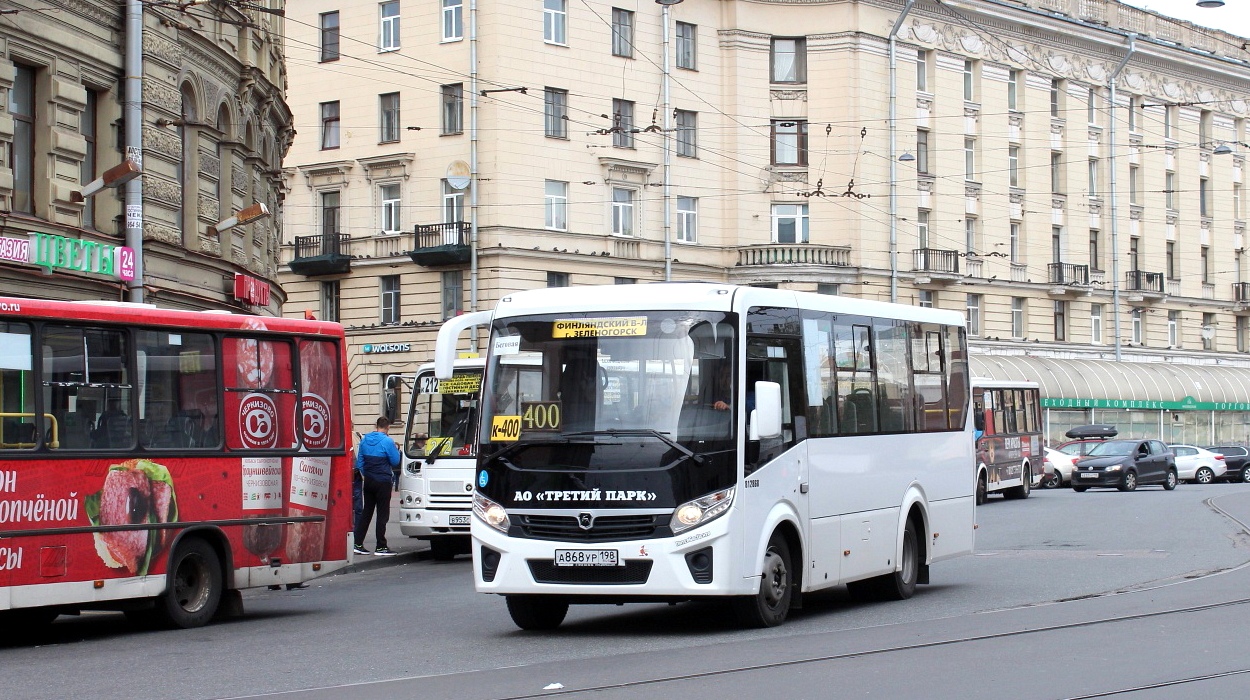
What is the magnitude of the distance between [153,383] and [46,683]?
12.4 feet

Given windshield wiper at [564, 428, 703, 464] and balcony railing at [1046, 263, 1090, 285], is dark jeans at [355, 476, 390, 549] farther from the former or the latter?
balcony railing at [1046, 263, 1090, 285]

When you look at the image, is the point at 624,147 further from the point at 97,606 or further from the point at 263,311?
the point at 97,606

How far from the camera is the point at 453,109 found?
5372 cm

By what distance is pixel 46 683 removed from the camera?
37.5 ft

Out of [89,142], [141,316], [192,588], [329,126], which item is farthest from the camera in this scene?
[329,126]

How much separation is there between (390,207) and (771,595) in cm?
4317

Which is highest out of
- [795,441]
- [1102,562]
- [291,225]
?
[291,225]

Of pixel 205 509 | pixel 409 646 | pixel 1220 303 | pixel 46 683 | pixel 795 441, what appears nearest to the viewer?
pixel 46 683

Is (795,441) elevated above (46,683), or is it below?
above

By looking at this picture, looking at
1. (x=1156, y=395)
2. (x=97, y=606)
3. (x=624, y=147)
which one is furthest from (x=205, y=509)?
(x=1156, y=395)

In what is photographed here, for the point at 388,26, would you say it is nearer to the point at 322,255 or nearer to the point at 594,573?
the point at 322,255

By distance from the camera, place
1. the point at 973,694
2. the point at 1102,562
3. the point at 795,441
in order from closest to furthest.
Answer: the point at 973,694 → the point at 795,441 → the point at 1102,562

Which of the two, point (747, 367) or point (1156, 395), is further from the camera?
point (1156, 395)

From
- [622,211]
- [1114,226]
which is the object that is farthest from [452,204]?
[1114,226]
